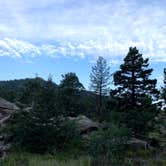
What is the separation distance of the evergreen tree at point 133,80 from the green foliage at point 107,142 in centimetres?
1952

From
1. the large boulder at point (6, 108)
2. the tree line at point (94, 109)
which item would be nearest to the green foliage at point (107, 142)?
the tree line at point (94, 109)

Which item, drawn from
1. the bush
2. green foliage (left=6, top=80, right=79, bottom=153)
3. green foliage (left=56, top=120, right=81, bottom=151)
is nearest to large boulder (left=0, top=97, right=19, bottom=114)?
the bush

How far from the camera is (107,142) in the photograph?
69.5 ft

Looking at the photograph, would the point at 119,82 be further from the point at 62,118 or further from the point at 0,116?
the point at 62,118

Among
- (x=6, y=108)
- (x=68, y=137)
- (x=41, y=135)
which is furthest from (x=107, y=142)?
(x=6, y=108)

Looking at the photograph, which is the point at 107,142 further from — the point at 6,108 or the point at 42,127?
the point at 6,108

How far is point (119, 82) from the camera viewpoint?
146ft

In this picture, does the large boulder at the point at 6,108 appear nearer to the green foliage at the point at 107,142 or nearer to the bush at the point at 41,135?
the bush at the point at 41,135

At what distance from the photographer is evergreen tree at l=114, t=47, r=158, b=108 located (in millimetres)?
44062

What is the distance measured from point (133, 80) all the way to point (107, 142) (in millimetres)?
23653

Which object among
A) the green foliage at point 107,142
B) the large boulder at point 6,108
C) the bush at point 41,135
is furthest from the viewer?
the large boulder at point 6,108

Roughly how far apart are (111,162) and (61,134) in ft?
38.5

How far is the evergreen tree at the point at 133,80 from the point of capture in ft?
145

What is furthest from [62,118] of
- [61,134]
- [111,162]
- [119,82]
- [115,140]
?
[119,82]
